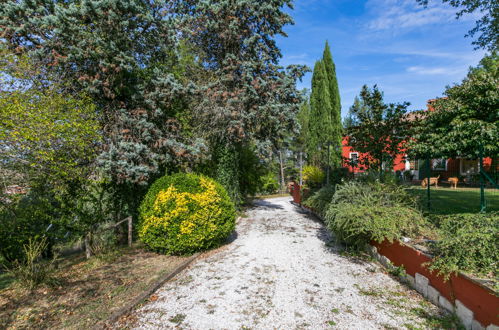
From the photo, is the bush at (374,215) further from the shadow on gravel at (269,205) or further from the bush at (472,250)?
the shadow on gravel at (269,205)

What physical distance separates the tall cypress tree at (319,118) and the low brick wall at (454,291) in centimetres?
1554

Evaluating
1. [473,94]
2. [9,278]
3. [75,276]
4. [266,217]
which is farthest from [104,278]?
[473,94]

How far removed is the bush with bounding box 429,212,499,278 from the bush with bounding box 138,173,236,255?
157 inches

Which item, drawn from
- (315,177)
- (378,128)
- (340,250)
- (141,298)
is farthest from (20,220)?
(315,177)

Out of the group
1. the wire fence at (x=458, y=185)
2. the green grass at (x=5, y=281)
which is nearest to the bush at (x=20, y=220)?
the green grass at (x=5, y=281)

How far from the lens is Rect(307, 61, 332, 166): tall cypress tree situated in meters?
19.6

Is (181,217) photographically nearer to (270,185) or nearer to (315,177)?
(315,177)

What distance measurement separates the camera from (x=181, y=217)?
5.22 metres

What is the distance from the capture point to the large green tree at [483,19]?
938 cm

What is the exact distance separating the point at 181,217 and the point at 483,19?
1420cm

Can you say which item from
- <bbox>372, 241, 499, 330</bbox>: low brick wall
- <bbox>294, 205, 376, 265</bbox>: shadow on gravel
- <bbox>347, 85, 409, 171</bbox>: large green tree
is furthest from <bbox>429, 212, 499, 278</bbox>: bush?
<bbox>347, 85, 409, 171</bbox>: large green tree

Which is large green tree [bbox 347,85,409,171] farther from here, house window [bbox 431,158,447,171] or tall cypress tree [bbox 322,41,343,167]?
tall cypress tree [bbox 322,41,343,167]

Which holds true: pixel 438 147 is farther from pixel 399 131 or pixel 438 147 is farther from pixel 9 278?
Result: pixel 9 278

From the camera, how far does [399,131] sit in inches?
303
